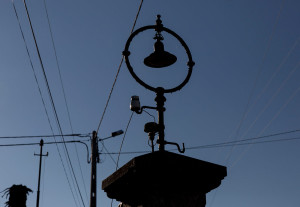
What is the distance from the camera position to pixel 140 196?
9.70 feet

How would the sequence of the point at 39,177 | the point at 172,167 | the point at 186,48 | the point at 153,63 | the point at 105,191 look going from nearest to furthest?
1. the point at 172,167
2. the point at 105,191
3. the point at 186,48
4. the point at 153,63
5. the point at 39,177

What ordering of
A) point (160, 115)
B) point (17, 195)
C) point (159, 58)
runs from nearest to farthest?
point (160, 115)
point (159, 58)
point (17, 195)

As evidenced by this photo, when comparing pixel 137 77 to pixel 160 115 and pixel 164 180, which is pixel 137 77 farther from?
pixel 164 180

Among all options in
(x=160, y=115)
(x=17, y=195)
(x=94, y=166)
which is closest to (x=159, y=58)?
(x=160, y=115)

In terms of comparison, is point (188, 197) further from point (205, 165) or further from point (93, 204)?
point (93, 204)

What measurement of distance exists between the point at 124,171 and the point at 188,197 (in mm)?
493

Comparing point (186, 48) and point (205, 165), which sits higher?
point (186, 48)

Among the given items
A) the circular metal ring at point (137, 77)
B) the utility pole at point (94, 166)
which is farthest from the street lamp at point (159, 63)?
the utility pole at point (94, 166)

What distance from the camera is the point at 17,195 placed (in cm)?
770

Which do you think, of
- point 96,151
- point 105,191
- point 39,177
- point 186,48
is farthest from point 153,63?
point 39,177

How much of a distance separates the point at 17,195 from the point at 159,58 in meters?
5.10

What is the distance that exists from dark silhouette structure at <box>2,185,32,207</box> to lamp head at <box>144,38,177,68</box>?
→ 4.90 metres

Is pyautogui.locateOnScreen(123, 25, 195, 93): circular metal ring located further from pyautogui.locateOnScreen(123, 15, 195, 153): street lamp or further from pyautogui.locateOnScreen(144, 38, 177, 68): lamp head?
pyautogui.locateOnScreen(144, 38, 177, 68): lamp head

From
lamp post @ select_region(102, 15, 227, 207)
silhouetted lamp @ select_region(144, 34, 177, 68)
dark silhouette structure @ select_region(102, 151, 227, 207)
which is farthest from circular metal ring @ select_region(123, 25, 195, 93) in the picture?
dark silhouette structure @ select_region(102, 151, 227, 207)
